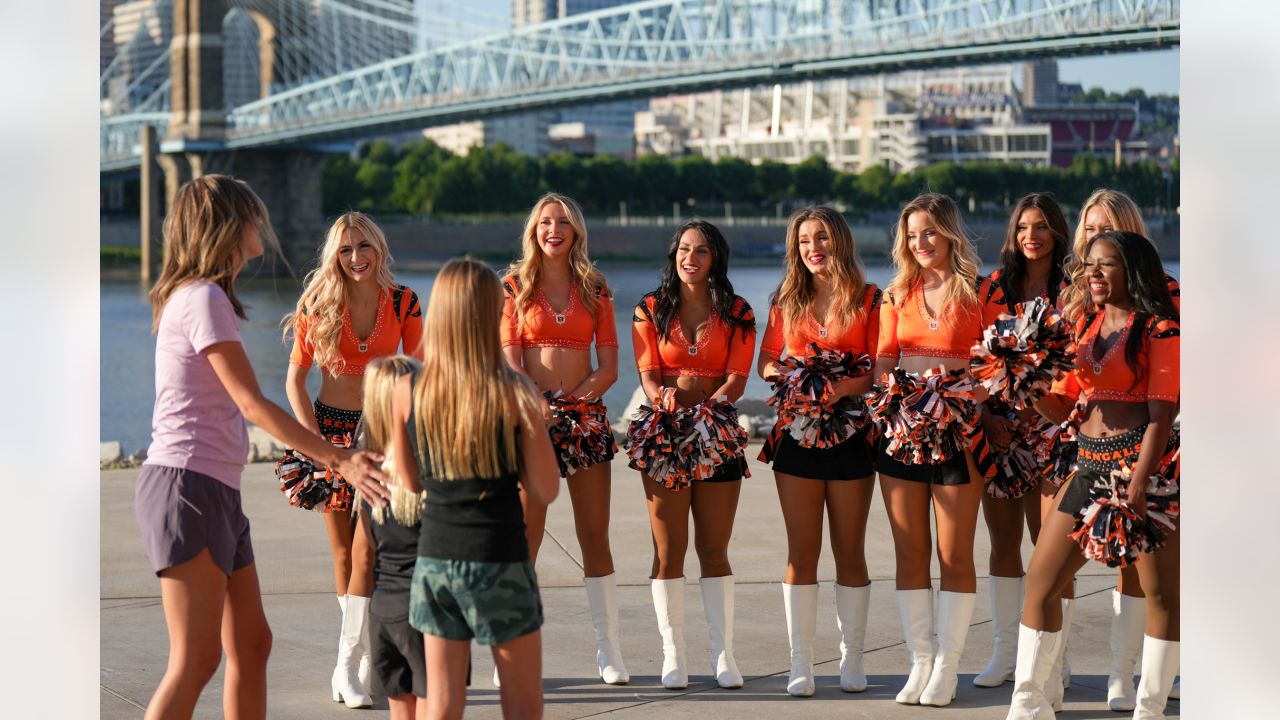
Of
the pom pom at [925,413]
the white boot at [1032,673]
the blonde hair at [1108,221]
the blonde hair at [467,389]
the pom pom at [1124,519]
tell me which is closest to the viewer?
the blonde hair at [467,389]

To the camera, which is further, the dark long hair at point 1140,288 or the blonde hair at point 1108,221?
the blonde hair at point 1108,221

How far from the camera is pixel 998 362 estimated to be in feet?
11.8

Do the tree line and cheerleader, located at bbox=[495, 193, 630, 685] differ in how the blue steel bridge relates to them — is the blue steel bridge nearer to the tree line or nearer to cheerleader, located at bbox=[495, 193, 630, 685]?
the tree line

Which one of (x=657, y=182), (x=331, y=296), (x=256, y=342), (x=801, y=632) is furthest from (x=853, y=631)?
(x=657, y=182)

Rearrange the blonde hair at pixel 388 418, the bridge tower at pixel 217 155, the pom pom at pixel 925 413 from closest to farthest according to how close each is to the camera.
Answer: the blonde hair at pixel 388 418, the pom pom at pixel 925 413, the bridge tower at pixel 217 155

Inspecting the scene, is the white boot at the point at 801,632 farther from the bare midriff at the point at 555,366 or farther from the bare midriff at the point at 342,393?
the bare midriff at the point at 342,393

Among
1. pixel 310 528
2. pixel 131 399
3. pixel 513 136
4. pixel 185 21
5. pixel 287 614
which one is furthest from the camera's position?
pixel 513 136

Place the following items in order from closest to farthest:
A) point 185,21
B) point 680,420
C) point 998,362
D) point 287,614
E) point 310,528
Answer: point 998,362
point 680,420
point 287,614
point 310,528
point 185,21

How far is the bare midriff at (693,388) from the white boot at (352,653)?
3.54ft

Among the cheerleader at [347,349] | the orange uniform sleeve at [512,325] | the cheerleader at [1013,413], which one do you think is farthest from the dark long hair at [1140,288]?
the cheerleader at [347,349]

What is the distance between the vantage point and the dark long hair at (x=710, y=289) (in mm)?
4188

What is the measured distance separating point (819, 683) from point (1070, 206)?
54.4 m
